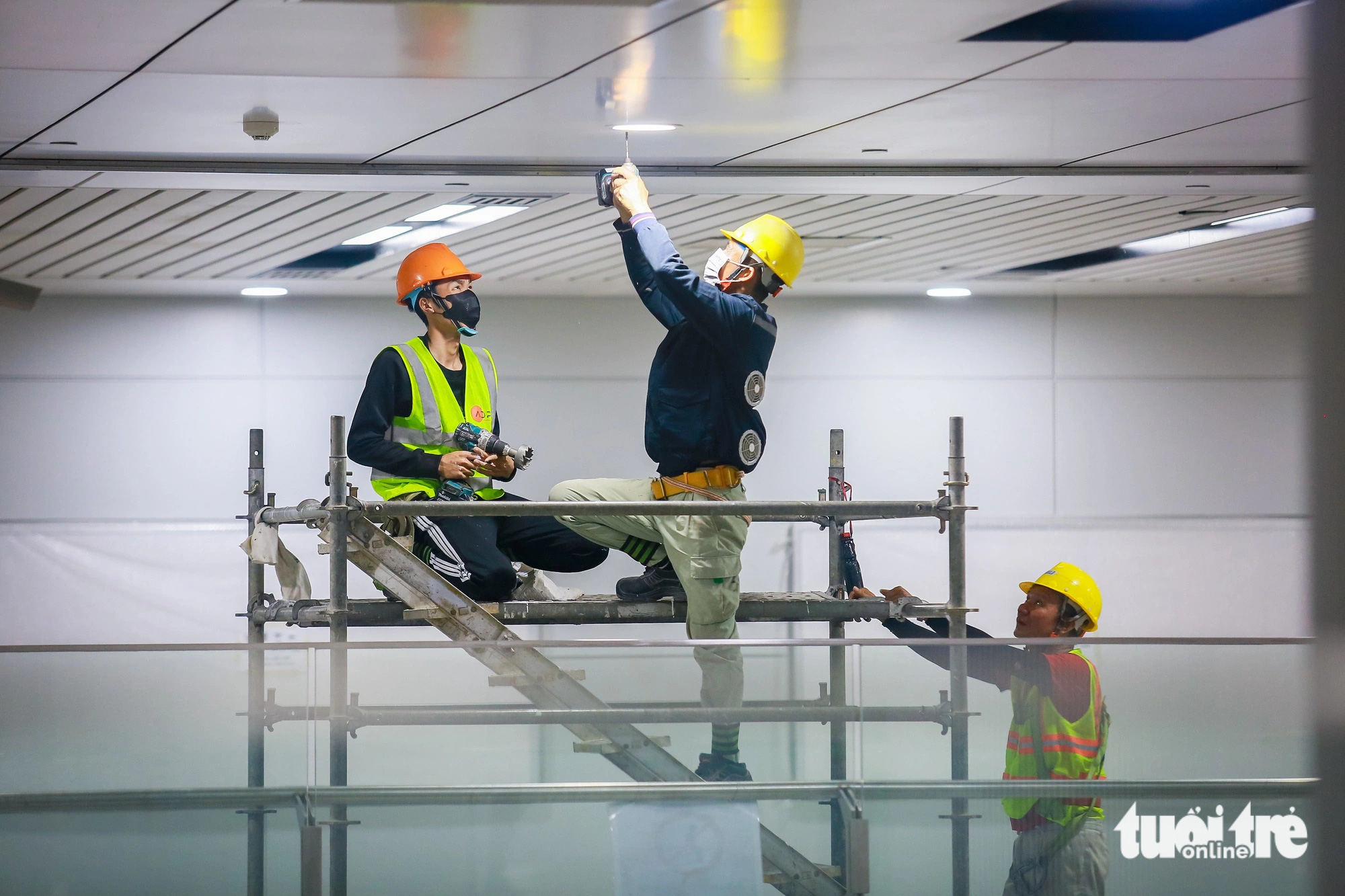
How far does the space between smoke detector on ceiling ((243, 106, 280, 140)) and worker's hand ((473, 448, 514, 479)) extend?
1.44m

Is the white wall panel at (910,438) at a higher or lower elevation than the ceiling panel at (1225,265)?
lower

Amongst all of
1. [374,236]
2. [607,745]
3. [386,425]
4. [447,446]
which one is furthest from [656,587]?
[374,236]

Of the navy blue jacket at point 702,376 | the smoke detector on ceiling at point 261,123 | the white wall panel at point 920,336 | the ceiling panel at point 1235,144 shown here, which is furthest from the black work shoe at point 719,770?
the white wall panel at point 920,336

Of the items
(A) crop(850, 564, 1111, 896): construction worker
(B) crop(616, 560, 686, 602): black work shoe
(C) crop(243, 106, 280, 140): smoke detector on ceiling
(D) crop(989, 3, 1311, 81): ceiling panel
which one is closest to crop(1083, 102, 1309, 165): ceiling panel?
(D) crop(989, 3, 1311, 81): ceiling panel

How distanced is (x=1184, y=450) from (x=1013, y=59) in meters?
5.63

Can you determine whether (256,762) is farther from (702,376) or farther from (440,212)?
Result: (440,212)

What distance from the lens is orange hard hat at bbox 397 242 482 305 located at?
5.26 metres

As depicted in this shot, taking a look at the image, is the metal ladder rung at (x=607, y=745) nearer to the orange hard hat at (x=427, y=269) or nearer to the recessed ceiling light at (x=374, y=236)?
the orange hard hat at (x=427, y=269)

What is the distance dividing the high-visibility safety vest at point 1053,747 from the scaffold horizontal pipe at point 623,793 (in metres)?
0.03

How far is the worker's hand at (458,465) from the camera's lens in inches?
192

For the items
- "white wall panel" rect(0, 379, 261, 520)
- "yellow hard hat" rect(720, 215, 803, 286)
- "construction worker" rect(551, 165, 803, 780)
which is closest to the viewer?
"construction worker" rect(551, 165, 803, 780)

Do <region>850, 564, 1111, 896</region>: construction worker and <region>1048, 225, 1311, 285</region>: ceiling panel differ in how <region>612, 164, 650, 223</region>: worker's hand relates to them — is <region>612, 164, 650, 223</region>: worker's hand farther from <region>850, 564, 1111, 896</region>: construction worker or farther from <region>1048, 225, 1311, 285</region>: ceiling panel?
<region>1048, 225, 1311, 285</region>: ceiling panel

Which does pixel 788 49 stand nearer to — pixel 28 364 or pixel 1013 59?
pixel 1013 59

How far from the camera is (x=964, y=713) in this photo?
3883 millimetres
